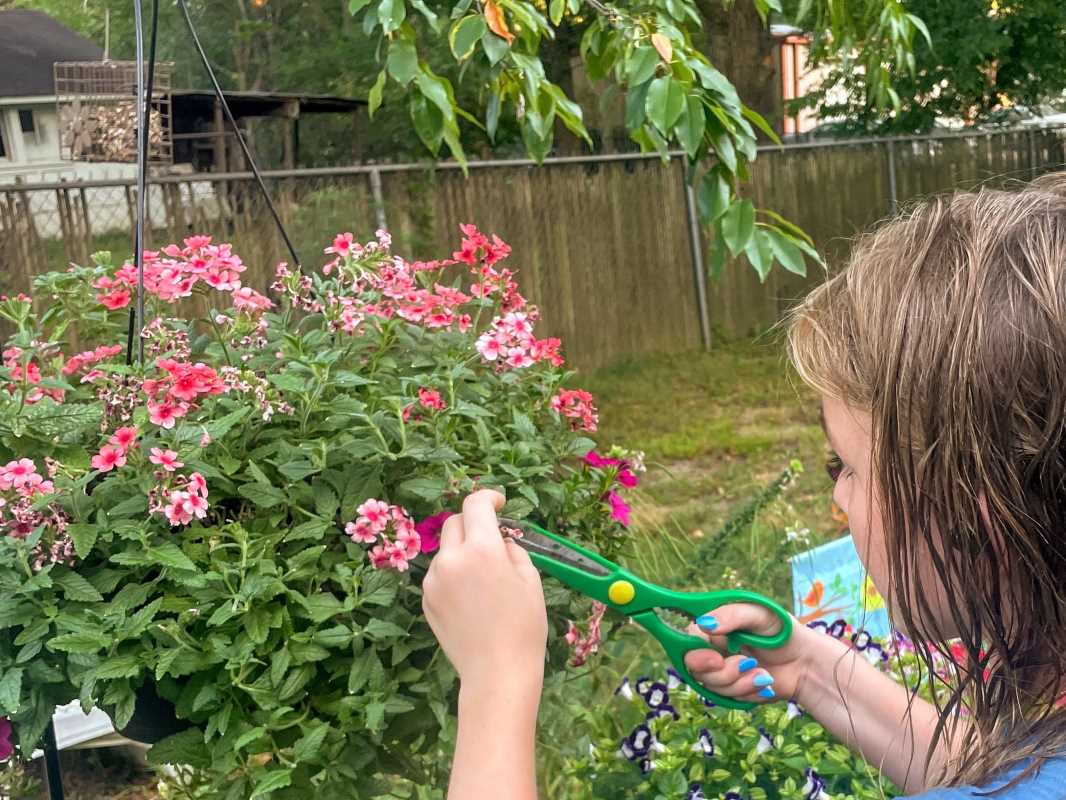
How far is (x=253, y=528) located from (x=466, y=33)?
93 centimetres

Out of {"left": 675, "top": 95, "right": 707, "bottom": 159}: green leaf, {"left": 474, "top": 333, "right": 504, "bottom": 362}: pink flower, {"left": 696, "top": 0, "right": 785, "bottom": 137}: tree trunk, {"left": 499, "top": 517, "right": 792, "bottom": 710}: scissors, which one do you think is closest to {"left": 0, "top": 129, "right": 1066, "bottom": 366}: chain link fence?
{"left": 696, "top": 0, "right": 785, "bottom": 137}: tree trunk

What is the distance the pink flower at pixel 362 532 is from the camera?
113cm

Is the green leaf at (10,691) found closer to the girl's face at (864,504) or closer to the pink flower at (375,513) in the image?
the pink flower at (375,513)

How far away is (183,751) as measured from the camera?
3.69 feet

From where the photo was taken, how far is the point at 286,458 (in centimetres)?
118

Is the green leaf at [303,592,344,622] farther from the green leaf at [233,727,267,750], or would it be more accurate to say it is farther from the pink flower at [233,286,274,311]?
the pink flower at [233,286,274,311]

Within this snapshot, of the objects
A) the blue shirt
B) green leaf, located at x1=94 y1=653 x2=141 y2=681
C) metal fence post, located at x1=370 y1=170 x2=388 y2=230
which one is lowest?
the blue shirt

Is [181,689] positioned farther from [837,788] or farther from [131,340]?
[837,788]

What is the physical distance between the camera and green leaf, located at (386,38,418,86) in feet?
5.78

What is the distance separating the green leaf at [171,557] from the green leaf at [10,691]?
16 centimetres

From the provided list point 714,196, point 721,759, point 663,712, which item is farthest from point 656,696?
point 714,196

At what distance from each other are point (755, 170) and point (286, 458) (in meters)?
7.19

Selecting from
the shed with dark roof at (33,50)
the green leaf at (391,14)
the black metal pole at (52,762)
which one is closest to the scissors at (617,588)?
the black metal pole at (52,762)

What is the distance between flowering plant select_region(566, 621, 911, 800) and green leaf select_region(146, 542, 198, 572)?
83cm
